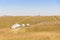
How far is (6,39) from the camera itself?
23266 mm

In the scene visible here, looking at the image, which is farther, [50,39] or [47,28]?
[47,28]

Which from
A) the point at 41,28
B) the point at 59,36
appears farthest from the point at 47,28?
the point at 59,36

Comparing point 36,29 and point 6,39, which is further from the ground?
point 6,39

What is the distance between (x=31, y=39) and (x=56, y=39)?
12.2ft

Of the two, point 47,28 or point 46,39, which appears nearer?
point 46,39

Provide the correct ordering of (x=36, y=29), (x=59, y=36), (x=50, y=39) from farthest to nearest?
(x=36, y=29)
(x=59, y=36)
(x=50, y=39)

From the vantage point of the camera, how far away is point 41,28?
125 feet

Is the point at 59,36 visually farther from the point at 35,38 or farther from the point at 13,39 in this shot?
the point at 13,39

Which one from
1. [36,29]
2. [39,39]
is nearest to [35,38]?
[39,39]

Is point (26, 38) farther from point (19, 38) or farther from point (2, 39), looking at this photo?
point (2, 39)

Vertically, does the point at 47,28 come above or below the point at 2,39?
below

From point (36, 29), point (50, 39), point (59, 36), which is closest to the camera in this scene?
point (50, 39)

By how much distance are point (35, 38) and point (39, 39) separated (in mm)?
773

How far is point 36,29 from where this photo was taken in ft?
124
